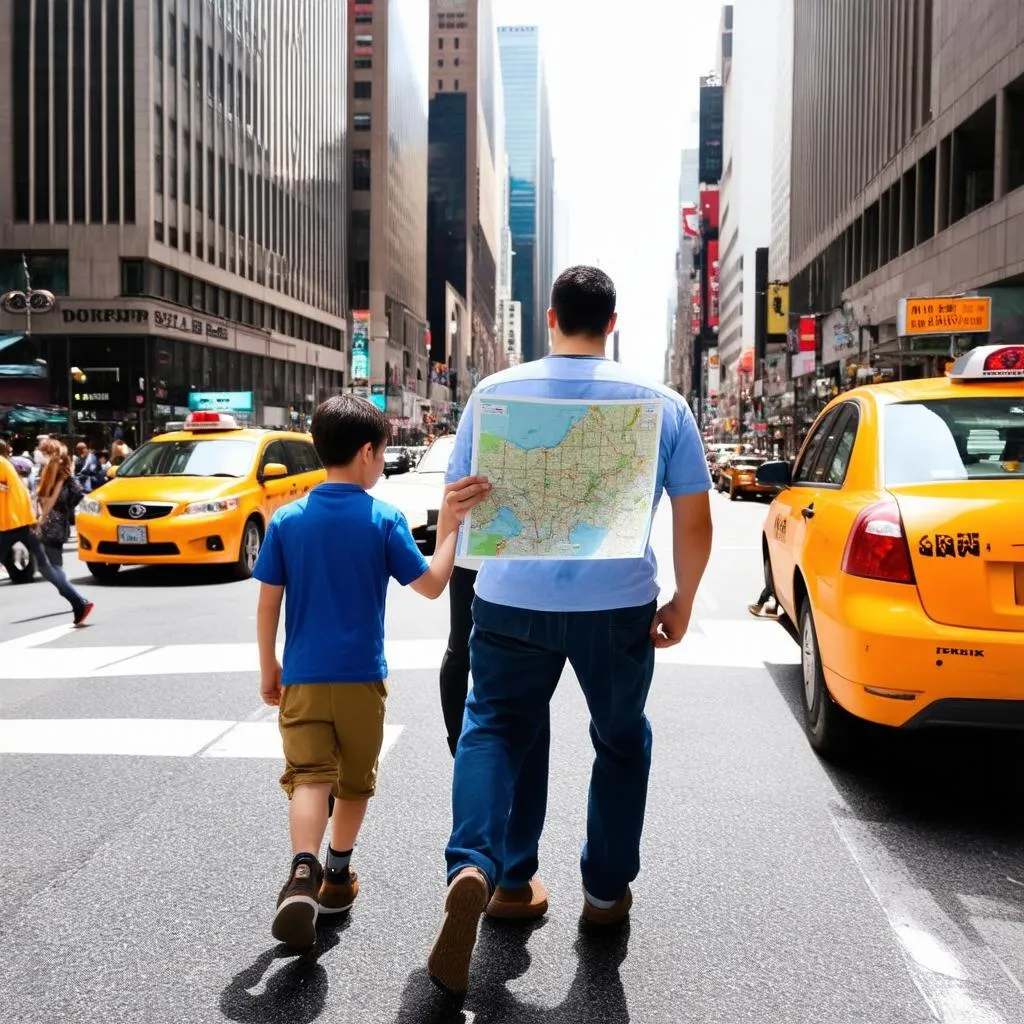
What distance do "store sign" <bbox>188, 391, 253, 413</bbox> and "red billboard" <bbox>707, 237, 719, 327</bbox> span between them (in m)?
117

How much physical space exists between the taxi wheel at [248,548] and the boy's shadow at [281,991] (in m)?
10.3

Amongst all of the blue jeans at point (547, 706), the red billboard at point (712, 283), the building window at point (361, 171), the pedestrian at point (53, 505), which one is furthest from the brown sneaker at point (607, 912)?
the red billboard at point (712, 283)

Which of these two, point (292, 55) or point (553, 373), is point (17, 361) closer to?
point (292, 55)

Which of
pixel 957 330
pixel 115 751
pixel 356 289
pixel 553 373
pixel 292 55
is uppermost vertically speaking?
pixel 292 55

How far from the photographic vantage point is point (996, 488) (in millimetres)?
4645

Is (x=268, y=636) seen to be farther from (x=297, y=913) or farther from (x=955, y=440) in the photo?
(x=955, y=440)

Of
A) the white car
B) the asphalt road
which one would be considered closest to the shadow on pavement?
the asphalt road

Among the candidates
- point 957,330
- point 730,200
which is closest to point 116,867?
point 957,330

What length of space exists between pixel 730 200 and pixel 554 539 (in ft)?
470

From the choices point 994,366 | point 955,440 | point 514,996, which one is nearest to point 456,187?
point 994,366

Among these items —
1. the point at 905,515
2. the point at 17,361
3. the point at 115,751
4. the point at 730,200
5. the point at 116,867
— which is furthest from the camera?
the point at 730,200

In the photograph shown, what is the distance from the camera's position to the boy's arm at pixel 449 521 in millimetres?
3018

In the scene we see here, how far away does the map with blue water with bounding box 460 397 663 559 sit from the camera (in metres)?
3.03

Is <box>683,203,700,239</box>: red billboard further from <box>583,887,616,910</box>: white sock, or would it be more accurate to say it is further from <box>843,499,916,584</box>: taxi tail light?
<box>583,887,616,910</box>: white sock
